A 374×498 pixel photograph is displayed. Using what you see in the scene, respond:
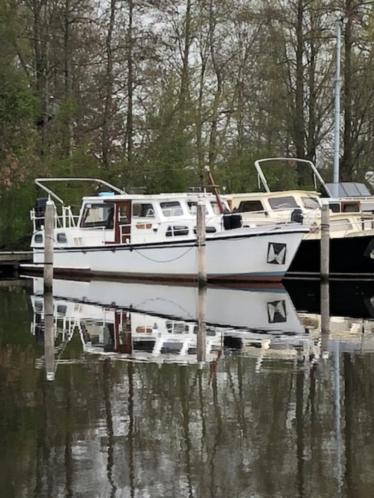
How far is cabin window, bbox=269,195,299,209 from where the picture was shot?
26438 mm

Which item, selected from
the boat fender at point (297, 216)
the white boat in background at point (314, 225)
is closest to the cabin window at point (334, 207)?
the white boat in background at point (314, 225)

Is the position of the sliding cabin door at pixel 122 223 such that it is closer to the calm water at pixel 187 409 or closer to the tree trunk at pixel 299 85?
the calm water at pixel 187 409

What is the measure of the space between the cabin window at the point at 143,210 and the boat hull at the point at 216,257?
0.95 meters

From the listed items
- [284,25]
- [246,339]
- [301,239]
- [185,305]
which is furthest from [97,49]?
[246,339]

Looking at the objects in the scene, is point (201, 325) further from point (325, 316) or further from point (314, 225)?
point (314, 225)

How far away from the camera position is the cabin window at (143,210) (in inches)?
1024

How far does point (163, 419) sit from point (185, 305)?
10.5m

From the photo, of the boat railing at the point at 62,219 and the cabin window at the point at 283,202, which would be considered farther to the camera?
the boat railing at the point at 62,219

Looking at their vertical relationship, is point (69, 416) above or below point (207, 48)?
below

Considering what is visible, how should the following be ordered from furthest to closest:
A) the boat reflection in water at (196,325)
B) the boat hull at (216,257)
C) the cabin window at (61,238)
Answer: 1. the cabin window at (61,238)
2. the boat hull at (216,257)
3. the boat reflection in water at (196,325)

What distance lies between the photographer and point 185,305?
1950 centimetres

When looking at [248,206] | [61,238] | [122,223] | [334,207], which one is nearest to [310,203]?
[334,207]

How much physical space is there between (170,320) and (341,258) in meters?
9.42

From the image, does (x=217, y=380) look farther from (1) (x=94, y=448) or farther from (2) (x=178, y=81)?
(2) (x=178, y=81)
